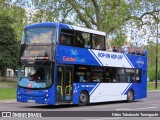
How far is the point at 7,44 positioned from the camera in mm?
45875

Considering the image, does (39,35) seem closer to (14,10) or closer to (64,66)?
(64,66)

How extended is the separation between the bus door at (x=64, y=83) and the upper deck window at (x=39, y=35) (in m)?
1.55

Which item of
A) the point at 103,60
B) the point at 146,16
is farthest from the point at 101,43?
the point at 146,16

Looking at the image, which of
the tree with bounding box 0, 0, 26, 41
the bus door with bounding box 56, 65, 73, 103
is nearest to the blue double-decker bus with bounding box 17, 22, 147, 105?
the bus door with bounding box 56, 65, 73, 103

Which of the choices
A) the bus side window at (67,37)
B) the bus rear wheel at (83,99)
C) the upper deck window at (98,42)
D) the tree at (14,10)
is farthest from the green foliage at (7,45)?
the bus side window at (67,37)

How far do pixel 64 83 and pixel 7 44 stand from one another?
1044 inches

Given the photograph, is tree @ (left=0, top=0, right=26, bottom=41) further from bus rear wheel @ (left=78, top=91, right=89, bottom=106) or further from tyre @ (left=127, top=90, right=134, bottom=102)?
bus rear wheel @ (left=78, top=91, right=89, bottom=106)

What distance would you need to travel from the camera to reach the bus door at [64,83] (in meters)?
20.2

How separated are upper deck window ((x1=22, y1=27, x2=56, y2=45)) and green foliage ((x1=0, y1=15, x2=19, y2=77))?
2422 centimetres

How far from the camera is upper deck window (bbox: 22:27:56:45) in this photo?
20.2 meters

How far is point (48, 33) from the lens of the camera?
66.8ft

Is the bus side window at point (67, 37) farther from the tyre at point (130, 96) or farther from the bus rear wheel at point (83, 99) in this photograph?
the tyre at point (130, 96)

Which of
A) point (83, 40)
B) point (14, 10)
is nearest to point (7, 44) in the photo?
point (14, 10)

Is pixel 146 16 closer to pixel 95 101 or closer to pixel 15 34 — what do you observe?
pixel 15 34
